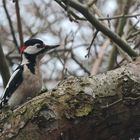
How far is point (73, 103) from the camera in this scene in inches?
70.4

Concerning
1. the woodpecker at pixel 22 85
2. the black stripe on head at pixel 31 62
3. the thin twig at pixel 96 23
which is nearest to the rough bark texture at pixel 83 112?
the woodpecker at pixel 22 85

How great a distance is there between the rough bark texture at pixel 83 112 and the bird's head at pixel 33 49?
3.71ft

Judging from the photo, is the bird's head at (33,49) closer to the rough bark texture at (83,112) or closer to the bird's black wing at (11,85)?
the bird's black wing at (11,85)

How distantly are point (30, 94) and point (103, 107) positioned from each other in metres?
1.00

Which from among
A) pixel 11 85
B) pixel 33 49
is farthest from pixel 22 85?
pixel 33 49

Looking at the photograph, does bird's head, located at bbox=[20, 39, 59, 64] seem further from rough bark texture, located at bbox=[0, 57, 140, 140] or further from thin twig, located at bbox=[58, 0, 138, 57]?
rough bark texture, located at bbox=[0, 57, 140, 140]

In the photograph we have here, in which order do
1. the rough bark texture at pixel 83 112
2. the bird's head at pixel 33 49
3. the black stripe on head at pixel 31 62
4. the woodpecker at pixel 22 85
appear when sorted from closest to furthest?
the rough bark texture at pixel 83 112 < the woodpecker at pixel 22 85 < the black stripe on head at pixel 31 62 < the bird's head at pixel 33 49

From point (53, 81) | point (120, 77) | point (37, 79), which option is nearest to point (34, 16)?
point (53, 81)

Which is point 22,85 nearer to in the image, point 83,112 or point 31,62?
point 31,62

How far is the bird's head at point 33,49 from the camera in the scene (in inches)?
117

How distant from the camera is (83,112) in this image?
5.83 ft

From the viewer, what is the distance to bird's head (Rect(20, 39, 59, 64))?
117 inches

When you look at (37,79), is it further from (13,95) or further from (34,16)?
(34,16)

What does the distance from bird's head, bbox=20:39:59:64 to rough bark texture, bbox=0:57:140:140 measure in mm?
1131
